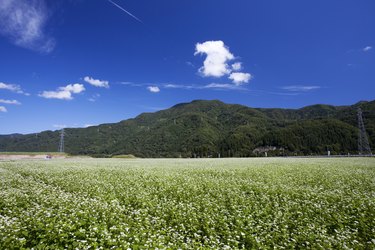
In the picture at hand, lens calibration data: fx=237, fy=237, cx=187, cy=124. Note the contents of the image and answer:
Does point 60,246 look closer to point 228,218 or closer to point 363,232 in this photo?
point 228,218

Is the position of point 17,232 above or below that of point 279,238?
above

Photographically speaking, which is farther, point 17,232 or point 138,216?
point 138,216

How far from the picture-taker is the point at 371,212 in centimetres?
1091

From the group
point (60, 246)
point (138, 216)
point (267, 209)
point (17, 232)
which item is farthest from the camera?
point (267, 209)

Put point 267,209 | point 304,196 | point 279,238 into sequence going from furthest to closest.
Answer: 1. point 304,196
2. point 267,209
3. point 279,238

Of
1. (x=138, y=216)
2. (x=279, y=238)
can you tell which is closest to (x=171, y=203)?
(x=138, y=216)

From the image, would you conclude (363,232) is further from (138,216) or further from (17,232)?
(17,232)

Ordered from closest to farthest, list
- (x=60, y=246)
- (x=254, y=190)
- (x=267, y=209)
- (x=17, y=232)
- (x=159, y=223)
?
(x=60, y=246)
(x=17, y=232)
(x=159, y=223)
(x=267, y=209)
(x=254, y=190)

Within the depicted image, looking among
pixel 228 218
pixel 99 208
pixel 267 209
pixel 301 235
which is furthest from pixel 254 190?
pixel 99 208

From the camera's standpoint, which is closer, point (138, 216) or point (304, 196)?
point (138, 216)

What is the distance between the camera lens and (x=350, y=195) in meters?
14.1

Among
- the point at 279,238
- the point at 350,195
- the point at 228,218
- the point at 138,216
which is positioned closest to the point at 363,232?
the point at 279,238

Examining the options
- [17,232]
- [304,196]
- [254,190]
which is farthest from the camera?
[254,190]

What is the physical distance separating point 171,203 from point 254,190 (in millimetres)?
6814
